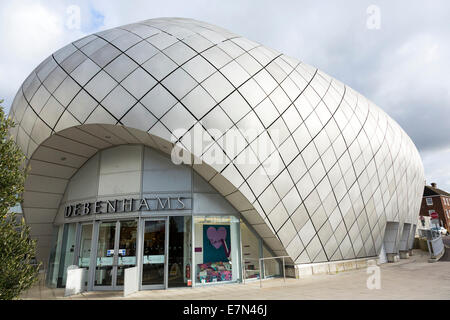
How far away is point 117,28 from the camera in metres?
13.1

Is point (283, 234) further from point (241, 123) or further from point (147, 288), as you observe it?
point (147, 288)

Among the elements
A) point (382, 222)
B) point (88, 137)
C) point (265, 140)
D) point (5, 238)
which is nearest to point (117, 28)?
point (88, 137)

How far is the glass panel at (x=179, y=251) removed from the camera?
36.0 ft

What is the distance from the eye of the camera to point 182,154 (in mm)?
11070

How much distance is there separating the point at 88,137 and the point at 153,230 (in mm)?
4982

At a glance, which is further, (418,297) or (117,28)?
(117,28)

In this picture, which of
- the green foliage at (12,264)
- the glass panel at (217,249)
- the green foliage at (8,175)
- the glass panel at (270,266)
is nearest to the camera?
the green foliage at (12,264)

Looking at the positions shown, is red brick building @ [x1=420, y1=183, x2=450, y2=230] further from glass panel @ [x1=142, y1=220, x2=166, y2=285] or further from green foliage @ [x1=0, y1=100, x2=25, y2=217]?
green foliage @ [x1=0, y1=100, x2=25, y2=217]

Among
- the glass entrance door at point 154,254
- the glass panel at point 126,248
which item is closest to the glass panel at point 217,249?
the glass entrance door at point 154,254

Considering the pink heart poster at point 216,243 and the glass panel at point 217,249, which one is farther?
the pink heart poster at point 216,243

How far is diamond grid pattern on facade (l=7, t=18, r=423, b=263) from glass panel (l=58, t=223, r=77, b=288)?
427 centimetres

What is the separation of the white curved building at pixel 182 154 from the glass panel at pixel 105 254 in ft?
0.14

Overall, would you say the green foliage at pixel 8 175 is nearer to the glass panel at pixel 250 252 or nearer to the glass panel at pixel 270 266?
the glass panel at pixel 250 252
